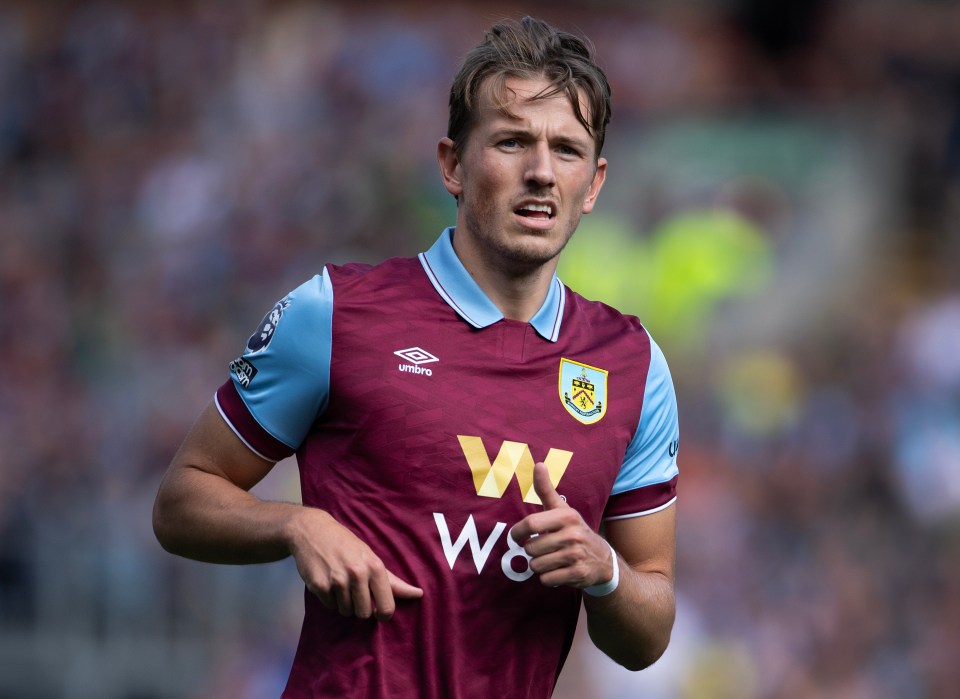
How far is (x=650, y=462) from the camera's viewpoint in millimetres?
4023

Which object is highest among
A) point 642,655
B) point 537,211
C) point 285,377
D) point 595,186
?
point 595,186

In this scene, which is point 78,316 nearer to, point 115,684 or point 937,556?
point 115,684

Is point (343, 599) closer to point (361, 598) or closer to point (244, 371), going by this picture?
point (361, 598)

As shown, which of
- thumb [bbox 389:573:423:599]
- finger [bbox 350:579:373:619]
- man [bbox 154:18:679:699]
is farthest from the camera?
man [bbox 154:18:679:699]

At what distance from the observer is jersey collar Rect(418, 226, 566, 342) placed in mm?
3885

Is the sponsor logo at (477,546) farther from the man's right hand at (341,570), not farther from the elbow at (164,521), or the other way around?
the elbow at (164,521)

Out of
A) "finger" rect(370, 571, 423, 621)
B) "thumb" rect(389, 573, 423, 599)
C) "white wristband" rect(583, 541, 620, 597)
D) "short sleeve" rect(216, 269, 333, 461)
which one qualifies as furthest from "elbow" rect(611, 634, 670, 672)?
"short sleeve" rect(216, 269, 333, 461)

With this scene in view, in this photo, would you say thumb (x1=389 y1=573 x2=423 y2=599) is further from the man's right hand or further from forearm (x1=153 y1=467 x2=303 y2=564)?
forearm (x1=153 y1=467 x2=303 y2=564)

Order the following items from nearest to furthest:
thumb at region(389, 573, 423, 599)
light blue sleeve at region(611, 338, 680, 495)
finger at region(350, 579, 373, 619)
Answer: finger at region(350, 579, 373, 619)
thumb at region(389, 573, 423, 599)
light blue sleeve at region(611, 338, 680, 495)

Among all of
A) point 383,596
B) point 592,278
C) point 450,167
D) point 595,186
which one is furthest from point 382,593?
point 592,278

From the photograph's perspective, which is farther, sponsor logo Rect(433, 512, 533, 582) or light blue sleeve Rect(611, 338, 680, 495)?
light blue sleeve Rect(611, 338, 680, 495)

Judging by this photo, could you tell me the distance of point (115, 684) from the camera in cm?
970

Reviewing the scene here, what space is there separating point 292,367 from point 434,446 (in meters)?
0.40

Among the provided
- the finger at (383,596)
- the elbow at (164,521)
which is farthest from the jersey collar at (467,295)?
the elbow at (164,521)
